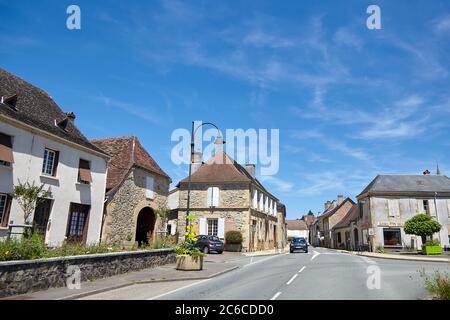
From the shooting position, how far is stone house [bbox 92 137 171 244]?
18812 mm

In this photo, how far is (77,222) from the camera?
16641mm

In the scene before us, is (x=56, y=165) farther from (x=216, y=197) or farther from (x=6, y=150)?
(x=216, y=197)

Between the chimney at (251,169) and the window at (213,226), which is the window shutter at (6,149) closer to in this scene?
the window at (213,226)

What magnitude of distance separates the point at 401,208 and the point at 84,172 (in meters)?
29.6

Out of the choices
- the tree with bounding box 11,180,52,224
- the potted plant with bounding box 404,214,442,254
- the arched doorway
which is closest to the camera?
the tree with bounding box 11,180,52,224

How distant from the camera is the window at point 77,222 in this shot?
16250 millimetres

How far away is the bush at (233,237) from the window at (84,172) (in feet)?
48.1

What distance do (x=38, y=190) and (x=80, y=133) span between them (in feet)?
20.8

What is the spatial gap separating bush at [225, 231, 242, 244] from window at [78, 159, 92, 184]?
14.7 meters

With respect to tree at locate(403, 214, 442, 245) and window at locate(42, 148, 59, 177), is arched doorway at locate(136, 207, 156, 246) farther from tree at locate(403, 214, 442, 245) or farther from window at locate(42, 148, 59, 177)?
tree at locate(403, 214, 442, 245)

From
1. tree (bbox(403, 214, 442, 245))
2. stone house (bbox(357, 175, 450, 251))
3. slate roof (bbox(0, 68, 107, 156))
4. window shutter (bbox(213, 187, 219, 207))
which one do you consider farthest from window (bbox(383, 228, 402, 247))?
slate roof (bbox(0, 68, 107, 156))

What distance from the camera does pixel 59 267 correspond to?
28.7ft
